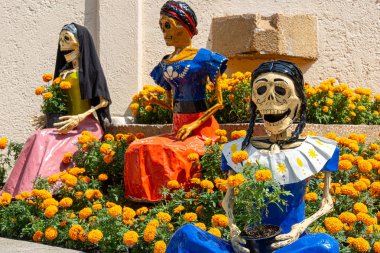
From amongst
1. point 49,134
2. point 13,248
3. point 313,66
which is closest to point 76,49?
point 49,134

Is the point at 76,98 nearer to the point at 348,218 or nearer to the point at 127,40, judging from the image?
the point at 127,40

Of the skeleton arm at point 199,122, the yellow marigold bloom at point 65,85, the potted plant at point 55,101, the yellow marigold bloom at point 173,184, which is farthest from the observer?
the potted plant at point 55,101

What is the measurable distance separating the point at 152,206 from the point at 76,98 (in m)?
1.46

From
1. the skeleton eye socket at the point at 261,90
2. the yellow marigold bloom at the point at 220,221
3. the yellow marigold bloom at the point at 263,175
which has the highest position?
the skeleton eye socket at the point at 261,90

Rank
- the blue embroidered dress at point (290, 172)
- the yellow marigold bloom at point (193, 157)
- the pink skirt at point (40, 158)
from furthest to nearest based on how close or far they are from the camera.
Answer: the pink skirt at point (40, 158) < the yellow marigold bloom at point (193, 157) < the blue embroidered dress at point (290, 172)

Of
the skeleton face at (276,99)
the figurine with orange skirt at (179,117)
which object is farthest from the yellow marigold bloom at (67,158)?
the skeleton face at (276,99)

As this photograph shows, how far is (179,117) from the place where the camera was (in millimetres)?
4398

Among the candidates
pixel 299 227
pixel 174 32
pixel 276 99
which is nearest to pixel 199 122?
pixel 174 32

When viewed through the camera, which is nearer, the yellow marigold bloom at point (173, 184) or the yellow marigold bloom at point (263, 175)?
the yellow marigold bloom at point (263, 175)

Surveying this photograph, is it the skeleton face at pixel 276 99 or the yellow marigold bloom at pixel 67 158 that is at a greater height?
the skeleton face at pixel 276 99

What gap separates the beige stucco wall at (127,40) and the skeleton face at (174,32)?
1.98m

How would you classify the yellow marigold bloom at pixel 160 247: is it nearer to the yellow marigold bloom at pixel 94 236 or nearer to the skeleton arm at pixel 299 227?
the yellow marigold bloom at pixel 94 236

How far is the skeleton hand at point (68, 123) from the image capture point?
5.01 metres

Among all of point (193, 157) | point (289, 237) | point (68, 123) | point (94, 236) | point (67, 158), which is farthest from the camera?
point (68, 123)
